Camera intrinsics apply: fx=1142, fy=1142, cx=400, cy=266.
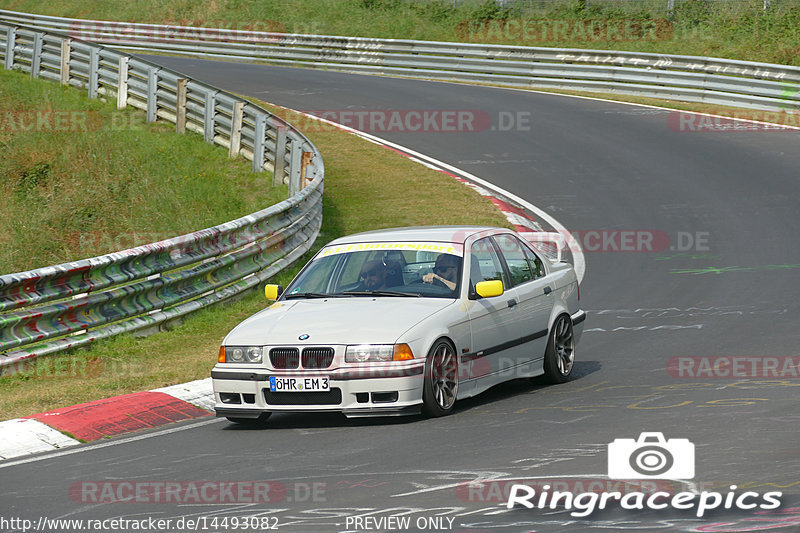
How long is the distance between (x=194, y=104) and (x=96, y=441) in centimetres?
1533

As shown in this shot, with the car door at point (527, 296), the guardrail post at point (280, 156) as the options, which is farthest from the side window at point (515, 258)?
the guardrail post at point (280, 156)

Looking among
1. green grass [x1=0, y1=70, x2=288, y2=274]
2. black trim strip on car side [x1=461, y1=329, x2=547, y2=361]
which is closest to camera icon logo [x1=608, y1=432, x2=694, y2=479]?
black trim strip on car side [x1=461, y1=329, x2=547, y2=361]

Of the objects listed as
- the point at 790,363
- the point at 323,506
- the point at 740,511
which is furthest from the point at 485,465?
the point at 790,363

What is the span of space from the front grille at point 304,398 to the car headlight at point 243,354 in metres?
0.27

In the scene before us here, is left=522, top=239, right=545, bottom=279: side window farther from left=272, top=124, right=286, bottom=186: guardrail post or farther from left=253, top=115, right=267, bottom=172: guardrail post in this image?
left=253, top=115, right=267, bottom=172: guardrail post

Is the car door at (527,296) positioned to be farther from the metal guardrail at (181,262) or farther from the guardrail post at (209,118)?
the guardrail post at (209,118)

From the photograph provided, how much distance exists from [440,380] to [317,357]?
0.96m

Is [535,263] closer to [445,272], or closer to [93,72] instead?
[445,272]

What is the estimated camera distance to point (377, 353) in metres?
8.35

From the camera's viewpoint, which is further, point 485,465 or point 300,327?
point 300,327

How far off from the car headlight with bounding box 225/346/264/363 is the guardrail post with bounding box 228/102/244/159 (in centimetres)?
1308

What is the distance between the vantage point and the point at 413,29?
138ft

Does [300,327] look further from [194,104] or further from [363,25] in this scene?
[363,25]

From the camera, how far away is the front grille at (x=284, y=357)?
8484mm
